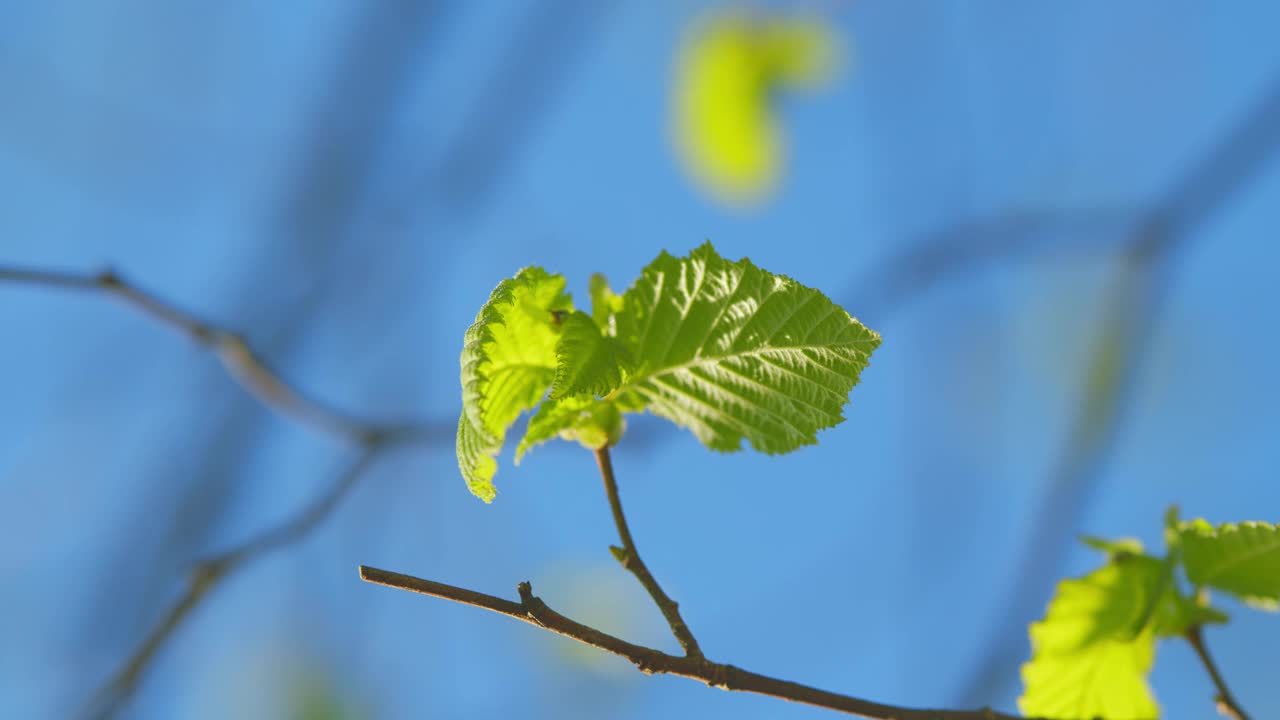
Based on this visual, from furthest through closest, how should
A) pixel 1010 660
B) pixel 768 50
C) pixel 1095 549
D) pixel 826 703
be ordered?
Answer: pixel 768 50
pixel 1010 660
pixel 1095 549
pixel 826 703

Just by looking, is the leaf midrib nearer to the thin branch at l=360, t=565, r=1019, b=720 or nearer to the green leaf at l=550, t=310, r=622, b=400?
the green leaf at l=550, t=310, r=622, b=400

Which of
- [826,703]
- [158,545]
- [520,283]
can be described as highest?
[158,545]

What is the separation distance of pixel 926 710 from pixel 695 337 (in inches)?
11.6

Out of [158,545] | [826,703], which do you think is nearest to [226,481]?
[158,545]

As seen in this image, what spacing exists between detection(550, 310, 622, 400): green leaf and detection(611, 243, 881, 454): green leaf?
0.09ft

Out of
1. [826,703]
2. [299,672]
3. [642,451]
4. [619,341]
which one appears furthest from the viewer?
[299,672]

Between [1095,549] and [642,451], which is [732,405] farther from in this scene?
[642,451]

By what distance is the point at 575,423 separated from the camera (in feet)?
2.22

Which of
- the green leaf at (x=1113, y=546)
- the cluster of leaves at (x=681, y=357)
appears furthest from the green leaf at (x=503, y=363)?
the green leaf at (x=1113, y=546)

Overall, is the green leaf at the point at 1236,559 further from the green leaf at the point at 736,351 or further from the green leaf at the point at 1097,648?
the green leaf at the point at 736,351

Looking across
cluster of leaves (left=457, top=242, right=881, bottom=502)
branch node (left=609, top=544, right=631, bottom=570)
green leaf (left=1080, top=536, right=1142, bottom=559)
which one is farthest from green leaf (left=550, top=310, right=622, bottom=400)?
green leaf (left=1080, top=536, right=1142, bottom=559)

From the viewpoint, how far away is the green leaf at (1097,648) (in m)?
0.76

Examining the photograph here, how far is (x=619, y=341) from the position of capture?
68 cm

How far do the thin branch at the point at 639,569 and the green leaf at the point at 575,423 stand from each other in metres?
0.03
